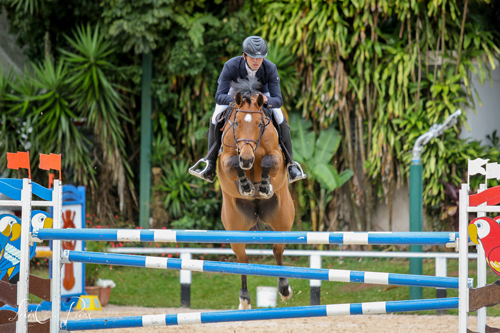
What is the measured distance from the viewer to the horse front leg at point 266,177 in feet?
12.3

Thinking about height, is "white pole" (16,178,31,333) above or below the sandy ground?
above

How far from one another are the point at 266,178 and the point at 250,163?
317 mm

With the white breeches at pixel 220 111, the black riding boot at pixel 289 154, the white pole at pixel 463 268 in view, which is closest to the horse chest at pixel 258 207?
the black riding boot at pixel 289 154

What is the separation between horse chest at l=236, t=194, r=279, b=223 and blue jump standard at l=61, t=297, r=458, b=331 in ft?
4.12

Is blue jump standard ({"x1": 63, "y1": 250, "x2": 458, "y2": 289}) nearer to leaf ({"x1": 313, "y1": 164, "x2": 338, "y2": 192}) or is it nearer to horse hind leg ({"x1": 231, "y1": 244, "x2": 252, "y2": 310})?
horse hind leg ({"x1": 231, "y1": 244, "x2": 252, "y2": 310})

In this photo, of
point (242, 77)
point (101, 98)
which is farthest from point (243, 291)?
point (101, 98)

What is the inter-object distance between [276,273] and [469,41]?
6643mm

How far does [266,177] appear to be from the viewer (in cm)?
379

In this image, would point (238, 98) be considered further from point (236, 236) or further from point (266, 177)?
point (236, 236)

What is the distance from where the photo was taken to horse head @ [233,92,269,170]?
354 centimetres

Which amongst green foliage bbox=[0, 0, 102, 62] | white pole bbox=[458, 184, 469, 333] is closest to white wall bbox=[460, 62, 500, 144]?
white pole bbox=[458, 184, 469, 333]

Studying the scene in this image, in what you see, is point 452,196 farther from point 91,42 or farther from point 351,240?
point 91,42

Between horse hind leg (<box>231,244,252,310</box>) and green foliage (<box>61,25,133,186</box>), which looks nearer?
horse hind leg (<box>231,244,252,310</box>)

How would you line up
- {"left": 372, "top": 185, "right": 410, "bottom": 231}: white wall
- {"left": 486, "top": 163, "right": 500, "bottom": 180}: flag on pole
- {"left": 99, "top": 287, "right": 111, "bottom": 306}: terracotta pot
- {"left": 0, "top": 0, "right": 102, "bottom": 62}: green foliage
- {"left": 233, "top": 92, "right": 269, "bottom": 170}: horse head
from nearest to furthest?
1. {"left": 486, "top": 163, "right": 500, "bottom": 180}: flag on pole
2. {"left": 233, "top": 92, "right": 269, "bottom": 170}: horse head
3. {"left": 99, "top": 287, "right": 111, "bottom": 306}: terracotta pot
4. {"left": 372, "top": 185, "right": 410, "bottom": 231}: white wall
5. {"left": 0, "top": 0, "right": 102, "bottom": 62}: green foliage
